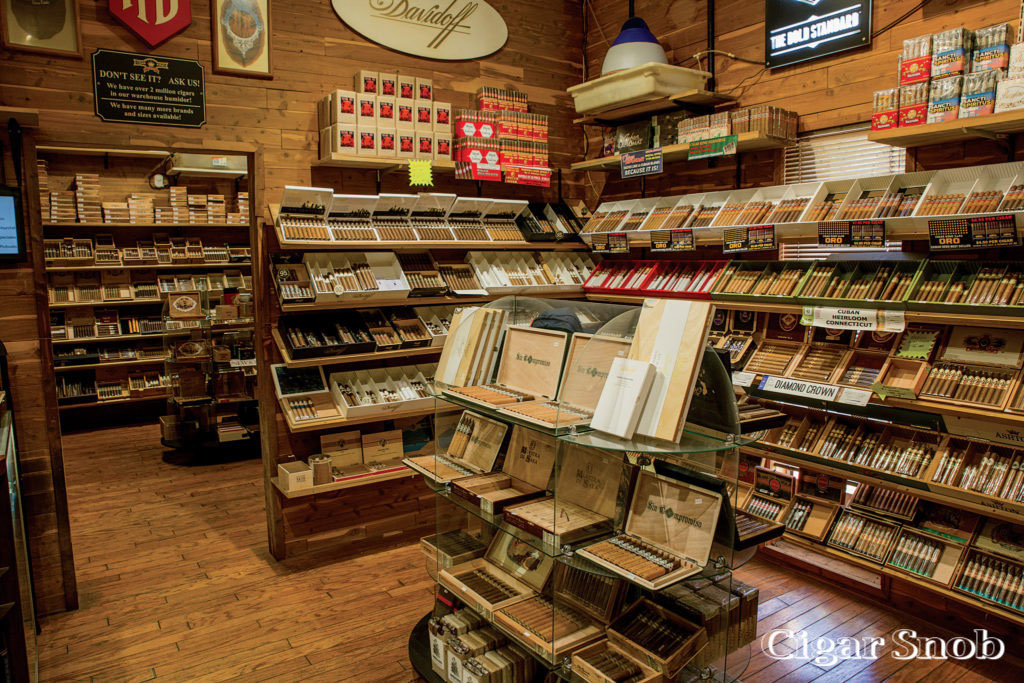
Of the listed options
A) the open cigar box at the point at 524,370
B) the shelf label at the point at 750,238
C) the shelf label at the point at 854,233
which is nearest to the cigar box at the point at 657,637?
the open cigar box at the point at 524,370

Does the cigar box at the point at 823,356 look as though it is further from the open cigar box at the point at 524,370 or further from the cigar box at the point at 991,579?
the open cigar box at the point at 524,370

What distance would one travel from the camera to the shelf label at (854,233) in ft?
10.3

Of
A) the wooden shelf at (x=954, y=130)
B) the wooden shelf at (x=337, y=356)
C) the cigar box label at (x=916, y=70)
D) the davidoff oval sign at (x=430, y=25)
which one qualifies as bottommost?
the wooden shelf at (x=337, y=356)

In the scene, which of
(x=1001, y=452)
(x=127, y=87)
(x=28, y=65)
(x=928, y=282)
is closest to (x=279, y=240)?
(x=127, y=87)

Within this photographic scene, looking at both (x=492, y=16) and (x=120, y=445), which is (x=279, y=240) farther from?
(x=120, y=445)

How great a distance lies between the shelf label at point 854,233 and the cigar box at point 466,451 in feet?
6.33

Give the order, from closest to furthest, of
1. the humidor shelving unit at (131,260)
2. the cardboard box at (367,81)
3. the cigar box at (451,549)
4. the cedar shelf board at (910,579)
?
the cigar box at (451,549)
the cedar shelf board at (910,579)
the cardboard box at (367,81)
the humidor shelving unit at (131,260)

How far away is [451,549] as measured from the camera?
109 inches

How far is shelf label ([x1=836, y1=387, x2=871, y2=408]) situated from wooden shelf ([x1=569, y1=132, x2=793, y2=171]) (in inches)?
57.2

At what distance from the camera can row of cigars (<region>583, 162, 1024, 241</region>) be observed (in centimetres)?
296

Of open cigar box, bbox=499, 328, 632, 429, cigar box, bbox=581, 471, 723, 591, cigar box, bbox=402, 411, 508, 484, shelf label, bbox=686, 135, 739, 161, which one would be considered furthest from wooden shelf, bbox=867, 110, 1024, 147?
cigar box, bbox=402, 411, 508, 484

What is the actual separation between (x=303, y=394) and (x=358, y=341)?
17.4 inches

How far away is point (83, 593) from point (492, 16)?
4.40 metres

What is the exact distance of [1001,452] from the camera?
3.04 meters
